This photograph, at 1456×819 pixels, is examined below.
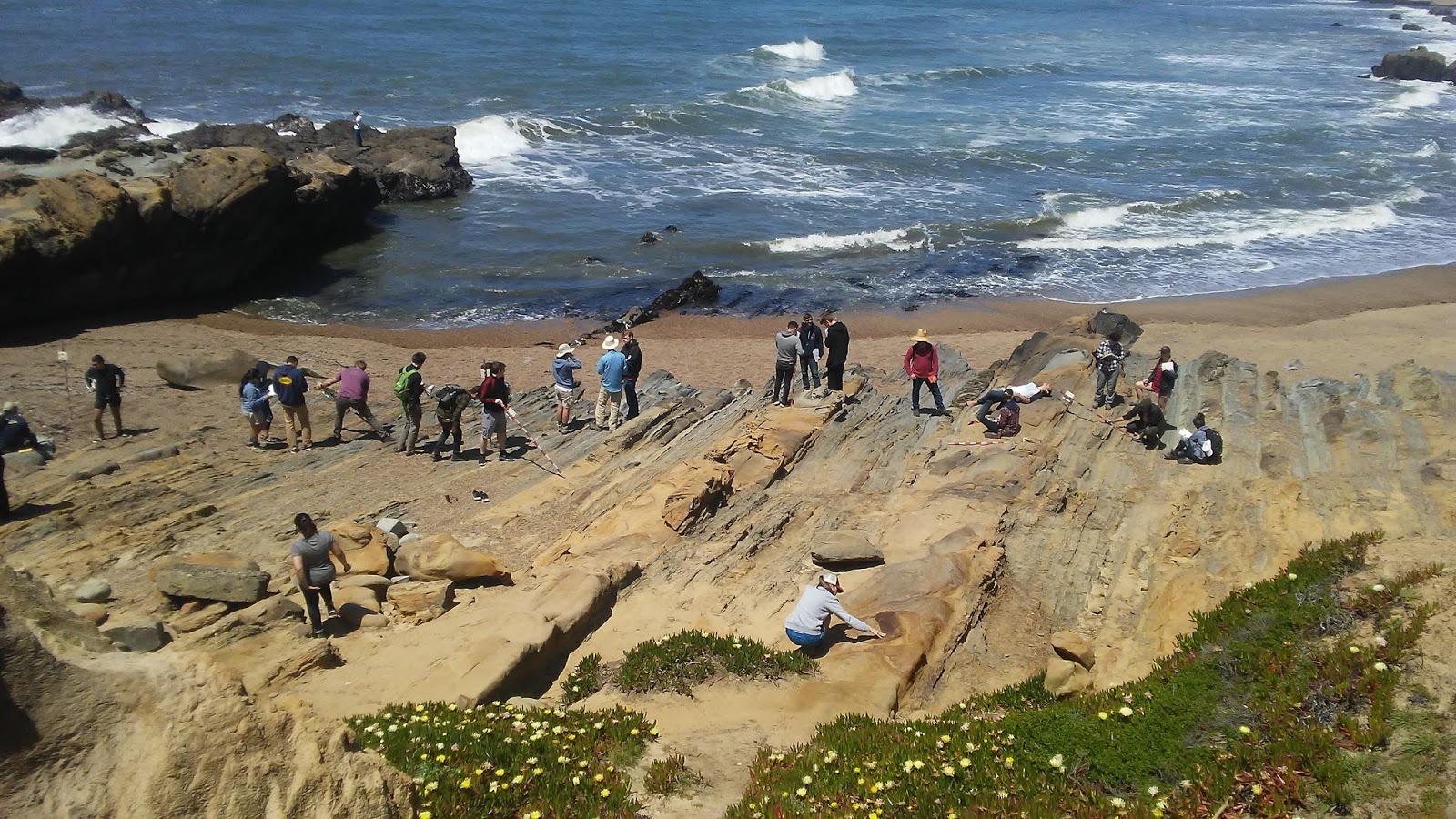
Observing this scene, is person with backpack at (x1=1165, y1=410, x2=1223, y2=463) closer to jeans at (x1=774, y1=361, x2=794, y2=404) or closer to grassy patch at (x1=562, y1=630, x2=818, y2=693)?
jeans at (x1=774, y1=361, x2=794, y2=404)

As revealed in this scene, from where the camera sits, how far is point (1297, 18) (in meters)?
91.9

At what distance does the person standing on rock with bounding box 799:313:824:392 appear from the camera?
18.6m

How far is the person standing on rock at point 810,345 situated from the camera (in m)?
18.6

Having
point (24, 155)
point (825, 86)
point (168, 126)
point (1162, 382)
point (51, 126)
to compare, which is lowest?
point (1162, 382)

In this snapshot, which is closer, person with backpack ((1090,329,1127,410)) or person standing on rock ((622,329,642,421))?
person with backpack ((1090,329,1127,410))

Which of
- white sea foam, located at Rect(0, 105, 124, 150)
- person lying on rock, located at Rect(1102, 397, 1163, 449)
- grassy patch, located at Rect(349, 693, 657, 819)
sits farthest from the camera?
white sea foam, located at Rect(0, 105, 124, 150)

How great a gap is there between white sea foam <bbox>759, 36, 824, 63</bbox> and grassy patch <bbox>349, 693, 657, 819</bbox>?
59.0 m

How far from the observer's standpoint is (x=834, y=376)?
61.4 ft

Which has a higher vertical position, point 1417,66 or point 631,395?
point 1417,66

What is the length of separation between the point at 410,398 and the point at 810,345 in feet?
21.9

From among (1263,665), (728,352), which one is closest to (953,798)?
(1263,665)

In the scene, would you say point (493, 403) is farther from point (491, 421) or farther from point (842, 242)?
point (842, 242)

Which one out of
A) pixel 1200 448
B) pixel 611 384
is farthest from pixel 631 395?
pixel 1200 448

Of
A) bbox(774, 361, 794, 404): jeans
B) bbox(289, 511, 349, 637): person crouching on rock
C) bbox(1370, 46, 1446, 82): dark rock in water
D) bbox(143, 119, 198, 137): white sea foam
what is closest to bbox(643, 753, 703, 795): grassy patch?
bbox(289, 511, 349, 637): person crouching on rock
